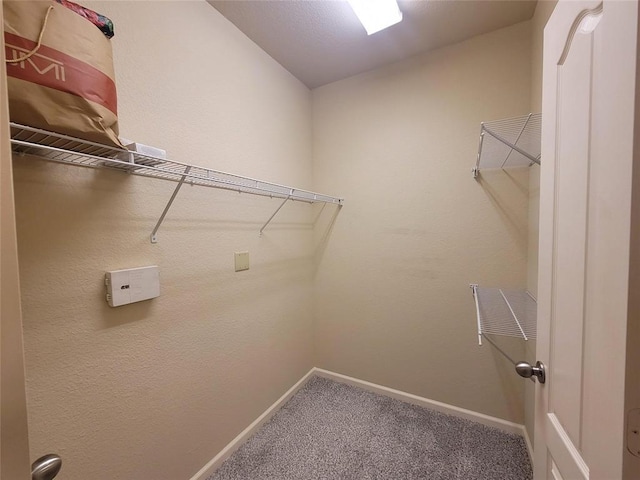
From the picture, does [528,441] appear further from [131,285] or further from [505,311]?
[131,285]

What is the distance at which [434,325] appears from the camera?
5.86 feet

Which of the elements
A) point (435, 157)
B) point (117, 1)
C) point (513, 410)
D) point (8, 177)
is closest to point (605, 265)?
point (8, 177)

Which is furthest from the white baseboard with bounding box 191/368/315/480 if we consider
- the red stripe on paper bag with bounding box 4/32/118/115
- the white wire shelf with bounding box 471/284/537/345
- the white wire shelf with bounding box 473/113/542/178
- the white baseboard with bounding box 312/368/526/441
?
the white wire shelf with bounding box 473/113/542/178

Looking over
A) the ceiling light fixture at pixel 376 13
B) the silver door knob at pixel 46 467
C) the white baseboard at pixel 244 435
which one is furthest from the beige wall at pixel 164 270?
Answer: the ceiling light fixture at pixel 376 13

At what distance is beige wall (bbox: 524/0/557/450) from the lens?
4.22ft

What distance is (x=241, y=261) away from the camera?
1547 mm

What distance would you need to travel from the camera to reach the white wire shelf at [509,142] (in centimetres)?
134

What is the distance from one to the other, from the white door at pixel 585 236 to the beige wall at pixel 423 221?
32.3 inches

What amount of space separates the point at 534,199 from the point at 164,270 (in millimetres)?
1964

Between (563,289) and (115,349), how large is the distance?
1.56 m

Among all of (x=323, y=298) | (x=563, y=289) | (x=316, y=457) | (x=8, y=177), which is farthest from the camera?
(x=323, y=298)

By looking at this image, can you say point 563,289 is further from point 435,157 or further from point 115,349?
point 115,349

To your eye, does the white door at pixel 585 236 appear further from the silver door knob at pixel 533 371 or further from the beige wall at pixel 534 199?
the beige wall at pixel 534 199

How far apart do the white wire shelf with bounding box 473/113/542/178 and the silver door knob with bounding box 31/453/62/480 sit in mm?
1849
